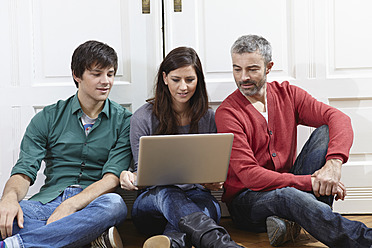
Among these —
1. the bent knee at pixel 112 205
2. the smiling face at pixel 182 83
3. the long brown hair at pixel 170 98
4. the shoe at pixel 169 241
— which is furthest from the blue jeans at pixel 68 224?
the smiling face at pixel 182 83

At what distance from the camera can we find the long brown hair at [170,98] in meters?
2.18

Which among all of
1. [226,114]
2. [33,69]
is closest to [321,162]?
[226,114]

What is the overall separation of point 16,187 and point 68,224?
38 cm

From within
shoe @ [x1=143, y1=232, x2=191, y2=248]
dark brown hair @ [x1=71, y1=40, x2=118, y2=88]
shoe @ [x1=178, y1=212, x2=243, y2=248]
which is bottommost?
shoe @ [x1=143, y1=232, x2=191, y2=248]

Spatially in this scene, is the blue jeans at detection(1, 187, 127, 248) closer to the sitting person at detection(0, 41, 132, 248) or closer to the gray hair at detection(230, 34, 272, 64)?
the sitting person at detection(0, 41, 132, 248)

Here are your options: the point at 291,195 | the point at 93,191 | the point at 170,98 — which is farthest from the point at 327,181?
the point at 93,191

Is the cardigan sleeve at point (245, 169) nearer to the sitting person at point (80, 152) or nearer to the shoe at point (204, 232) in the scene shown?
the shoe at point (204, 232)

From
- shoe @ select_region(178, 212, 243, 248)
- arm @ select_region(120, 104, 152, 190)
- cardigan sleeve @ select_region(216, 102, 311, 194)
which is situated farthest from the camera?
arm @ select_region(120, 104, 152, 190)

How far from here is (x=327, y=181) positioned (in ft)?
6.28

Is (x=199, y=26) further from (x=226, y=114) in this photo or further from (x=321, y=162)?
(x=321, y=162)

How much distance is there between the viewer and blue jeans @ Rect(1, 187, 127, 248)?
170 cm

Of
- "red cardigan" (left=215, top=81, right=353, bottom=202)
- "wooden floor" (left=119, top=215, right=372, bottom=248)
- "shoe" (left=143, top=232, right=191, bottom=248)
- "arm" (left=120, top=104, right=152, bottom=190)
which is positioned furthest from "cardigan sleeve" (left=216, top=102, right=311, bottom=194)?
"shoe" (left=143, top=232, right=191, bottom=248)

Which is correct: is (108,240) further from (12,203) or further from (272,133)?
(272,133)

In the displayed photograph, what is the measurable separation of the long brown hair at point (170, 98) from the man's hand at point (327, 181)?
0.61 metres
